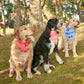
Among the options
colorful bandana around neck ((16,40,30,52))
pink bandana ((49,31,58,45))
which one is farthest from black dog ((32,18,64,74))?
colorful bandana around neck ((16,40,30,52))

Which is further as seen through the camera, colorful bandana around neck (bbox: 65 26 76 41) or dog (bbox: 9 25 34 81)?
colorful bandana around neck (bbox: 65 26 76 41)

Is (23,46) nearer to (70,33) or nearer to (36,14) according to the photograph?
(70,33)

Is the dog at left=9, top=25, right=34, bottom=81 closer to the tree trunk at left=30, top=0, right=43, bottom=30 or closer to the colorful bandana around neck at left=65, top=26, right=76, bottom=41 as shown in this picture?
the colorful bandana around neck at left=65, top=26, right=76, bottom=41

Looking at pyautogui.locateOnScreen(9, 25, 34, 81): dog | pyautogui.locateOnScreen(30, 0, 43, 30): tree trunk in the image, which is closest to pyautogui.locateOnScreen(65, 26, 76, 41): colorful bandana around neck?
pyautogui.locateOnScreen(9, 25, 34, 81): dog

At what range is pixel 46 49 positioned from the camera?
13.5ft

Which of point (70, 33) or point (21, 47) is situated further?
point (70, 33)

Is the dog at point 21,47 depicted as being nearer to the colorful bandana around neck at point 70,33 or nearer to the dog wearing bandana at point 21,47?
the dog wearing bandana at point 21,47

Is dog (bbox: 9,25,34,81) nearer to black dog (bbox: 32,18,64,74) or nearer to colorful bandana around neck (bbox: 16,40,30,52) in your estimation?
colorful bandana around neck (bbox: 16,40,30,52)

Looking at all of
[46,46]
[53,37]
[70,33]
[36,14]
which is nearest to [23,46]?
[46,46]

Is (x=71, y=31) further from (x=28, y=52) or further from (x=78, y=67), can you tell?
(x=28, y=52)

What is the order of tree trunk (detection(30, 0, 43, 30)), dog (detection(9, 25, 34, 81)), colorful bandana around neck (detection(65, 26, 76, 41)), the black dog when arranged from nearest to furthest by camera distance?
dog (detection(9, 25, 34, 81)) → the black dog → colorful bandana around neck (detection(65, 26, 76, 41)) → tree trunk (detection(30, 0, 43, 30))

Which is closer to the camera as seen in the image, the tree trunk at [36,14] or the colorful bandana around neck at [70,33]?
the colorful bandana around neck at [70,33]

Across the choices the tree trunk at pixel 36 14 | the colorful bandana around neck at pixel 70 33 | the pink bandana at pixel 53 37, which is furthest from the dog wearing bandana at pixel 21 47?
the tree trunk at pixel 36 14

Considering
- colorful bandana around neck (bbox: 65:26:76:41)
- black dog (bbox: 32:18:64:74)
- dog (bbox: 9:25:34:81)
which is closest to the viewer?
dog (bbox: 9:25:34:81)
